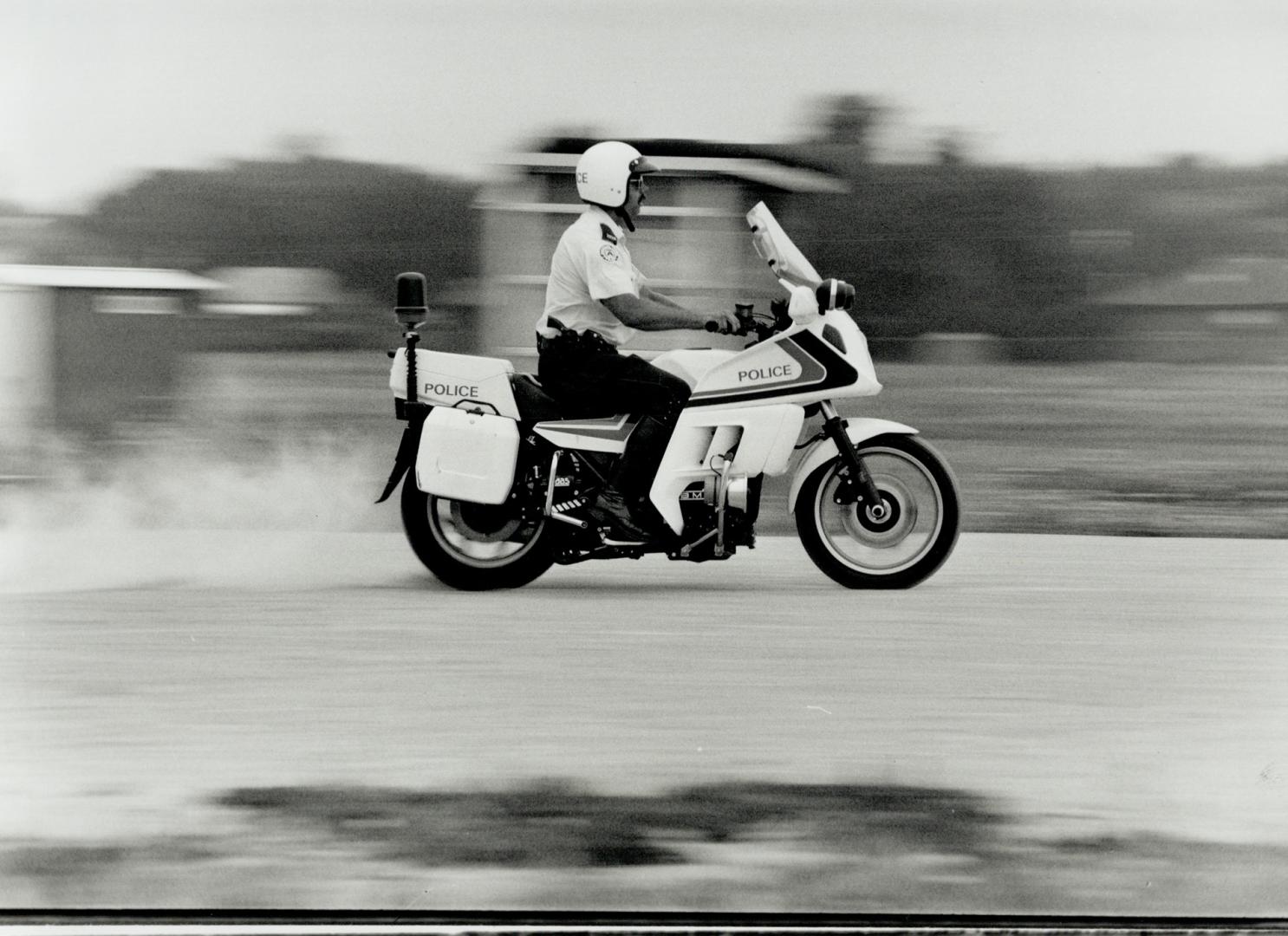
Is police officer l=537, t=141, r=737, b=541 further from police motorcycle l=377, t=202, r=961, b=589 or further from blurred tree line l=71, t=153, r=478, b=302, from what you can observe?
blurred tree line l=71, t=153, r=478, b=302

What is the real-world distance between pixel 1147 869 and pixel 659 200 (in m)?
2.05

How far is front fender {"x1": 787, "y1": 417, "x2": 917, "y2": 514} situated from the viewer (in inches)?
173

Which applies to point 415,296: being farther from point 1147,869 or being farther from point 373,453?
point 1147,869

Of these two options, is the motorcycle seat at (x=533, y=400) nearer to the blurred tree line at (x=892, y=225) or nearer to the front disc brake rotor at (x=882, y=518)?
the blurred tree line at (x=892, y=225)

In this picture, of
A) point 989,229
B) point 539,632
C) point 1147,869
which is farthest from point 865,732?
point 989,229

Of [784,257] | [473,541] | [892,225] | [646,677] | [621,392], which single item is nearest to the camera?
[646,677]

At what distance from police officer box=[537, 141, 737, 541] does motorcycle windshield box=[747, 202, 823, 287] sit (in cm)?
19

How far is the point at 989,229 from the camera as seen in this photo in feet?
13.7

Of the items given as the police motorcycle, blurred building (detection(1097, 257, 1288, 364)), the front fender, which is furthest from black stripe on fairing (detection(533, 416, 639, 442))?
blurred building (detection(1097, 257, 1288, 364))

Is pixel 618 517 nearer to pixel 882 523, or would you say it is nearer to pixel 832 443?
pixel 832 443

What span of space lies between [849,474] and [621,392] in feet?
2.30

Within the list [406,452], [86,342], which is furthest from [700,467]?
Result: [86,342]

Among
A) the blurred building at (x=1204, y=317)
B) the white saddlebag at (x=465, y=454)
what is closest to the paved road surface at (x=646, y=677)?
the white saddlebag at (x=465, y=454)

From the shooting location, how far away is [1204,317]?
13.9ft
